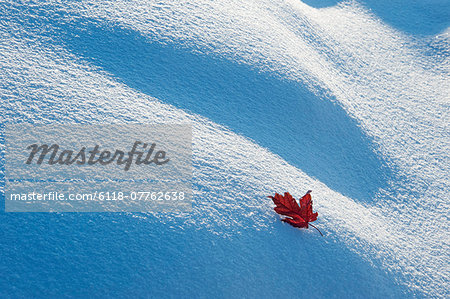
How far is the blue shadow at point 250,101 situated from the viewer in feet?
6.13

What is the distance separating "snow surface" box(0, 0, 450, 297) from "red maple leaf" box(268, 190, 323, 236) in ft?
0.16

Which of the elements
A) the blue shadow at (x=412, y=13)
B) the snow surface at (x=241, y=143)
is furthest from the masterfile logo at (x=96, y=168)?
the blue shadow at (x=412, y=13)

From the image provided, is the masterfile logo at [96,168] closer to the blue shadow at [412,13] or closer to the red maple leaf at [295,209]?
the red maple leaf at [295,209]

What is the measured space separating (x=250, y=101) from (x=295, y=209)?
785 mm

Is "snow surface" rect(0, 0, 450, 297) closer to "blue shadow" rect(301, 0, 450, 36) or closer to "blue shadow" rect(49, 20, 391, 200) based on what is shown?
"blue shadow" rect(49, 20, 391, 200)

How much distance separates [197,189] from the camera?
1.47m

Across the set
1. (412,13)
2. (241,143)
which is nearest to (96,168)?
(241,143)

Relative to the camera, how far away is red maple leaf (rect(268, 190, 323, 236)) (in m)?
1.45

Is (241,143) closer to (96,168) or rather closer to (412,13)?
(96,168)

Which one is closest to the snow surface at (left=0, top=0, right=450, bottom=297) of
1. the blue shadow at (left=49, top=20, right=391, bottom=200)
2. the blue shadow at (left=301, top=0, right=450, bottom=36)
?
the blue shadow at (left=49, top=20, right=391, bottom=200)

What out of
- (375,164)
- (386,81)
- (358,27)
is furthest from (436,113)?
(358,27)

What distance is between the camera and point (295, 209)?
57.1 inches

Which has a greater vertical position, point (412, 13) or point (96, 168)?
point (412, 13)

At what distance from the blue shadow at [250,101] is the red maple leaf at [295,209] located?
1.19ft
